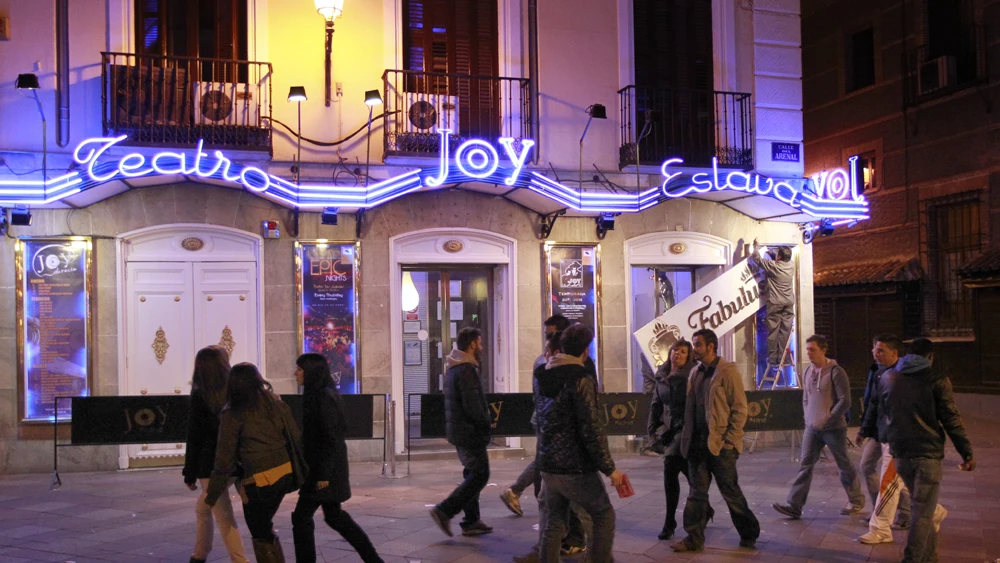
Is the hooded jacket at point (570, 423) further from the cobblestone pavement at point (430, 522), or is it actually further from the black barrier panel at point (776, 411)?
the black barrier panel at point (776, 411)

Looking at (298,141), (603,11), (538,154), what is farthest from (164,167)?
(603,11)

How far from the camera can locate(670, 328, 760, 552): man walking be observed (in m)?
7.68

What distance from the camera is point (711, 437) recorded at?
25.1 feet

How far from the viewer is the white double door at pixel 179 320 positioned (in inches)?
495

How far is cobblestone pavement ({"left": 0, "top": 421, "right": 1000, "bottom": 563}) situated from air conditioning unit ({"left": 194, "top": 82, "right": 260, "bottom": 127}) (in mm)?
4768

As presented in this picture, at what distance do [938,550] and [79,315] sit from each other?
407 inches

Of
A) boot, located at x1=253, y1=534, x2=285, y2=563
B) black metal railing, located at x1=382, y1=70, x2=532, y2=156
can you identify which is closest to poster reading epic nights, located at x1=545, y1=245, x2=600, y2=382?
black metal railing, located at x1=382, y1=70, x2=532, y2=156

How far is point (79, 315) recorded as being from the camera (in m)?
12.2

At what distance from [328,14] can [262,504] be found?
26.7 feet

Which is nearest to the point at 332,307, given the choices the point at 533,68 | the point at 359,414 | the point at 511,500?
the point at 359,414

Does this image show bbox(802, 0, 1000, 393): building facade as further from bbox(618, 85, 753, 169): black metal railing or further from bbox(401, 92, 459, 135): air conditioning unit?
bbox(401, 92, 459, 135): air conditioning unit

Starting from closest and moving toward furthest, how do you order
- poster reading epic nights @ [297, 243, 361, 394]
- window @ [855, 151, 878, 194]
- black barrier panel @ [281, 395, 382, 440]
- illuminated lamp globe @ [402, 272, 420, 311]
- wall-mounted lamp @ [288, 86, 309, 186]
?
1. black barrier panel @ [281, 395, 382, 440]
2. wall-mounted lamp @ [288, 86, 309, 186]
3. poster reading epic nights @ [297, 243, 361, 394]
4. illuminated lamp globe @ [402, 272, 420, 311]
5. window @ [855, 151, 878, 194]

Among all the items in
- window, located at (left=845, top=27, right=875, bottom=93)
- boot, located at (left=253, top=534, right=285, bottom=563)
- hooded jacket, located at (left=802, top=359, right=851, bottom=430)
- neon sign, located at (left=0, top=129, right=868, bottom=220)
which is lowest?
boot, located at (left=253, top=534, right=285, bottom=563)

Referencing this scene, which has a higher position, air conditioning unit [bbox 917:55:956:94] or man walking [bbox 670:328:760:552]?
air conditioning unit [bbox 917:55:956:94]
